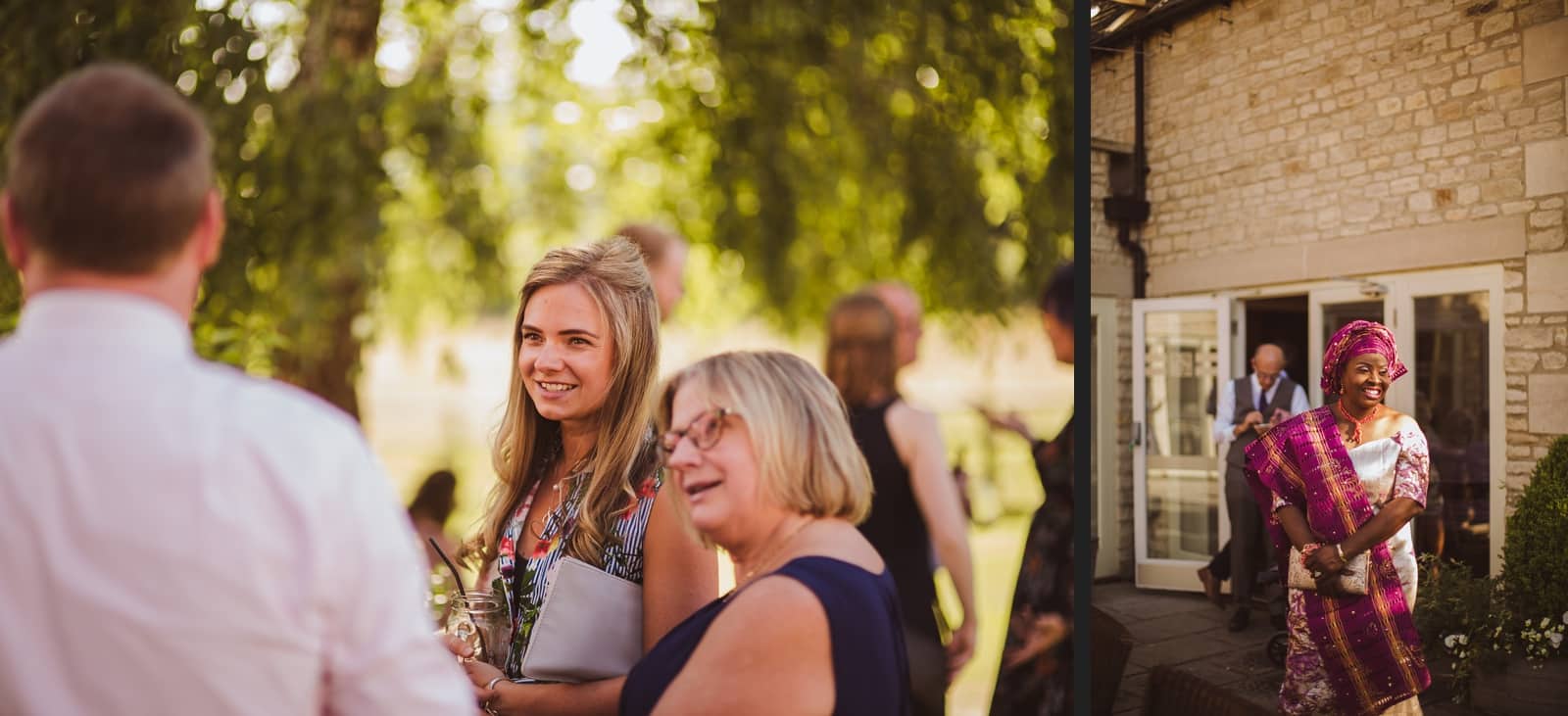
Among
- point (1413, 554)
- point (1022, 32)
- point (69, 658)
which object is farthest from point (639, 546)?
point (1022, 32)

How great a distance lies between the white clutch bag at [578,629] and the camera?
159cm

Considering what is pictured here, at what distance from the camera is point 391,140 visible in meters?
4.22

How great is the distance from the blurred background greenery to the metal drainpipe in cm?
144

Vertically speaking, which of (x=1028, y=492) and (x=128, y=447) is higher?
(x=128, y=447)

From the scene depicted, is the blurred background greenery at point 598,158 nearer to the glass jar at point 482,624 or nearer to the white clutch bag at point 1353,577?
the glass jar at point 482,624

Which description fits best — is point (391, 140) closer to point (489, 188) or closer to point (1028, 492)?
point (489, 188)

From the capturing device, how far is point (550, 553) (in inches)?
66.7

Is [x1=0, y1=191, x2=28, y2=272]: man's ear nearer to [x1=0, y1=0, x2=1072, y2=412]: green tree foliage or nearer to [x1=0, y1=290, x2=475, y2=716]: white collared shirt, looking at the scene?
[x1=0, y1=290, x2=475, y2=716]: white collared shirt

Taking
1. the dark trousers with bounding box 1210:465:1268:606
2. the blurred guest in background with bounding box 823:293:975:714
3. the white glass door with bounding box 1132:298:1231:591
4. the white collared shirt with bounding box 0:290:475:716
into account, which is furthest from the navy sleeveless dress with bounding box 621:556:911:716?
the white glass door with bounding box 1132:298:1231:591

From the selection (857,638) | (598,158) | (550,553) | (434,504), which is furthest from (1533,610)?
(598,158)

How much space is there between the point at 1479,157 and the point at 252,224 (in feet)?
12.6

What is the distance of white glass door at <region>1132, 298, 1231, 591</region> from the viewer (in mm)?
3137

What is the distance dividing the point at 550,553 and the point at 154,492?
0.94 m

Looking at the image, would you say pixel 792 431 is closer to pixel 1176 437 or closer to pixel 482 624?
pixel 482 624
